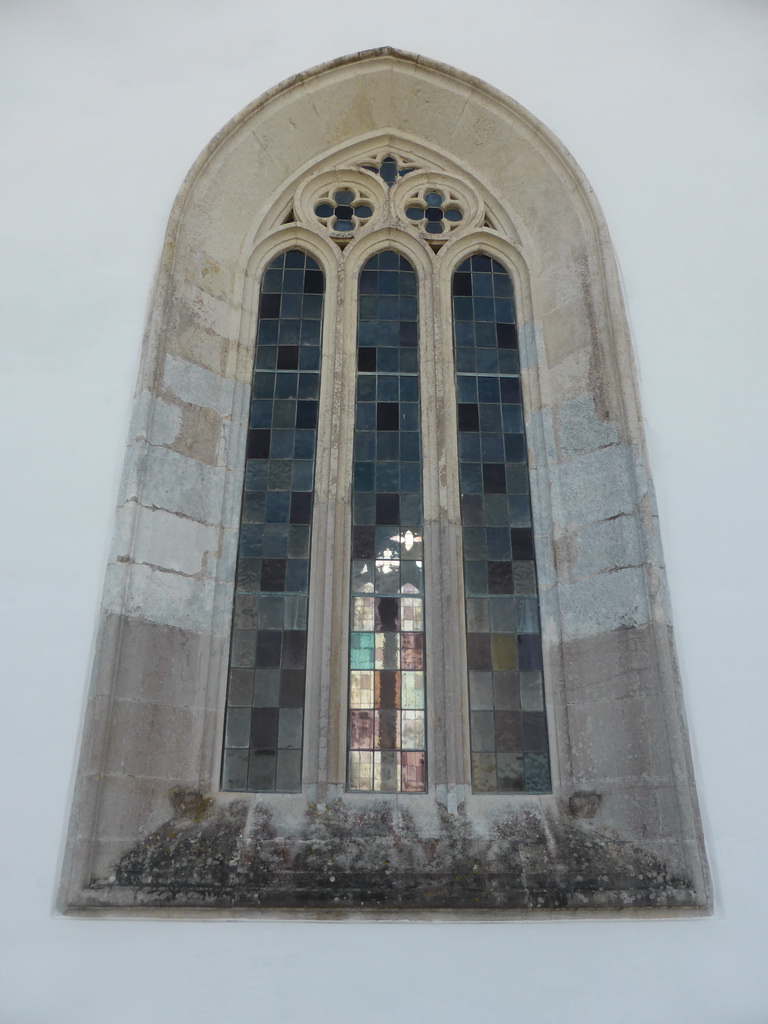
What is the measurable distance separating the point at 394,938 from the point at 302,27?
22.9 ft

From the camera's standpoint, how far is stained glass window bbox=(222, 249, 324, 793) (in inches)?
196

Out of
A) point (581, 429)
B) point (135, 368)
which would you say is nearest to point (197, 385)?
point (135, 368)

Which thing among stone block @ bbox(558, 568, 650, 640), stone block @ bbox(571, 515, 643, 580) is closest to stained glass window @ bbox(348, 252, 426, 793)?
stone block @ bbox(558, 568, 650, 640)

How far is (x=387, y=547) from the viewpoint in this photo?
555cm

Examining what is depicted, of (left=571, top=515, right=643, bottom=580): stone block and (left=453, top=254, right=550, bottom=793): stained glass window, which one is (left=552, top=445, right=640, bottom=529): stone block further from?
(left=453, top=254, right=550, bottom=793): stained glass window

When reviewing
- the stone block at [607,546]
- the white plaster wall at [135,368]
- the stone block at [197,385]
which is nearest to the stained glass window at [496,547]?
the stone block at [607,546]

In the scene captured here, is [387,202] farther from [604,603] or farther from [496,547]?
[604,603]

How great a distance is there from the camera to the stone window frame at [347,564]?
167 inches

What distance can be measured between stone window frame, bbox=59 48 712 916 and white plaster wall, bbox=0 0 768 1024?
140 millimetres

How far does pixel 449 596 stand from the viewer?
5305mm

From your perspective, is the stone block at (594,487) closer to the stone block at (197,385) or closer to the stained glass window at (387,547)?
the stained glass window at (387,547)

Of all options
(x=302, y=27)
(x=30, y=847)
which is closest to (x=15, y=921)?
(x=30, y=847)

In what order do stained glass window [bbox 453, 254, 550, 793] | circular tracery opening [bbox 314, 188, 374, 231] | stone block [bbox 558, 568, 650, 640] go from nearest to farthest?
stone block [bbox 558, 568, 650, 640]
stained glass window [bbox 453, 254, 550, 793]
circular tracery opening [bbox 314, 188, 374, 231]

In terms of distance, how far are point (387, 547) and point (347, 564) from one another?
1.00 feet
